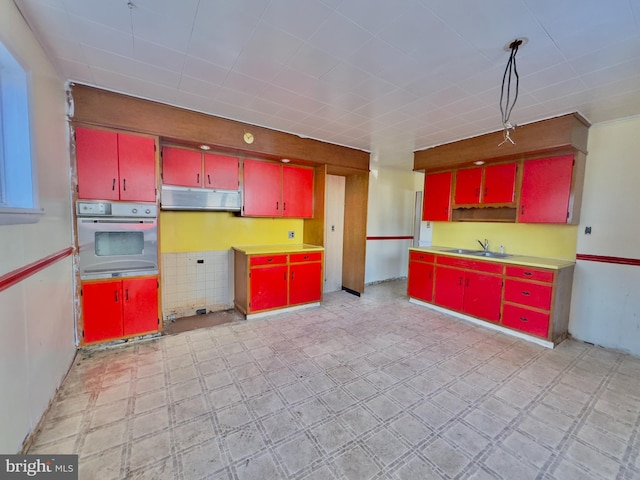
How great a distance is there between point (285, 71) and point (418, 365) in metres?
2.85

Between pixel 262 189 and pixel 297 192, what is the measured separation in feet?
1.92

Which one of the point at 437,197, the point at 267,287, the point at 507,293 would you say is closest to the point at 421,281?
the point at 507,293

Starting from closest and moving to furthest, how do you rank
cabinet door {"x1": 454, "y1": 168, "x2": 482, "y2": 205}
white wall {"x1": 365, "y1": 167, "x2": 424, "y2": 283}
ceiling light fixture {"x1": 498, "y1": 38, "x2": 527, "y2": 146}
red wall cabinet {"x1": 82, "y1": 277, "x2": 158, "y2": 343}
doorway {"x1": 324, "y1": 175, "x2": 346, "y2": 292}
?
ceiling light fixture {"x1": 498, "y1": 38, "x2": 527, "y2": 146} → red wall cabinet {"x1": 82, "y1": 277, "x2": 158, "y2": 343} → cabinet door {"x1": 454, "y1": 168, "x2": 482, "y2": 205} → doorway {"x1": 324, "y1": 175, "x2": 346, "y2": 292} → white wall {"x1": 365, "y1": 167, "x2": 424, "y2": 283}

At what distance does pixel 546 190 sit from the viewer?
10.5 ft

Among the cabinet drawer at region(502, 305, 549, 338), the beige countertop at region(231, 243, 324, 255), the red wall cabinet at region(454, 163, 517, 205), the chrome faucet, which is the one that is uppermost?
the red wall cabinet at region(454, 163, 517, 205)

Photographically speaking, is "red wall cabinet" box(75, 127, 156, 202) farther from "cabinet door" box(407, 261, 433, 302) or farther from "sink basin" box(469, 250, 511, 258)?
"sink basin" box(469, 250, 511, 258)

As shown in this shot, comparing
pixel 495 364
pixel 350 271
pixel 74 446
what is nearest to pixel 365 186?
pixel 350 271

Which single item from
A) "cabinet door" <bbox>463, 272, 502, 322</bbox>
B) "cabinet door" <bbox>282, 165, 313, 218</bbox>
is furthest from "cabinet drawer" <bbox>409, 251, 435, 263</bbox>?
"cabinet door" <bbox>282, 165, 313, 218</bbox>

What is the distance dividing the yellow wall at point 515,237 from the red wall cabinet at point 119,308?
438 centimetres

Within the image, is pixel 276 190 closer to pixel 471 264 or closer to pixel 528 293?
pixel 471 264

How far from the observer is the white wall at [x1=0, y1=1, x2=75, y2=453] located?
1.38 metres

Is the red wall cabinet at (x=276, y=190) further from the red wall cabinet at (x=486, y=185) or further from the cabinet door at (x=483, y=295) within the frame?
the cabinet door at (x=483, y=295)

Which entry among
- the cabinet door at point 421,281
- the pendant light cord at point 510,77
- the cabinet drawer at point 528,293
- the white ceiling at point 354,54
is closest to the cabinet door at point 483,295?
the cabinet drawer at point 528,293

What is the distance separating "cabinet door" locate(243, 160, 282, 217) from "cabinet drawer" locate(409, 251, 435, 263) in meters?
2.25
